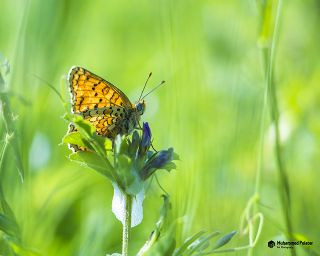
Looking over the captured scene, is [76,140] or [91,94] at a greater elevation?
[91,94]

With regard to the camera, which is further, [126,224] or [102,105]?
[102,105]

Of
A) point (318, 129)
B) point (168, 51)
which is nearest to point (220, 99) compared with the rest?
point (318, 129)

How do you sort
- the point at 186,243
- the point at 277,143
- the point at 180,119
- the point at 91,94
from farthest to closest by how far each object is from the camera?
the point at 180,119, the point at 277,143, the point at 91,94, the point at 186,243

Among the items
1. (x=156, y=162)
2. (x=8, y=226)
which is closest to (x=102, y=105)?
(x=156, y=162)

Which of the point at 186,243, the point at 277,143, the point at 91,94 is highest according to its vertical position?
the point at 91,94

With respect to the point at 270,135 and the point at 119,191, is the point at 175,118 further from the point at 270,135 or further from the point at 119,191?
the point at 270,135

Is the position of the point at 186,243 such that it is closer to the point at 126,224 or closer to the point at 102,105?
the point at 126,224

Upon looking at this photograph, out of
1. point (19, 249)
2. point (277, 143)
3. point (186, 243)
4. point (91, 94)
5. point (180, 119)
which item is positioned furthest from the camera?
point (180, 119)

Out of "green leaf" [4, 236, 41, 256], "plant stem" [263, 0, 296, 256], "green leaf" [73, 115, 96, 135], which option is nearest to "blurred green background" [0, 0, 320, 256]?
"plant stem" [263, 0, 296, 256]
